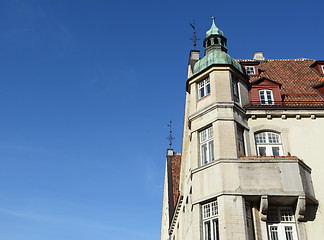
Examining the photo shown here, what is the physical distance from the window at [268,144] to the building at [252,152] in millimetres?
53

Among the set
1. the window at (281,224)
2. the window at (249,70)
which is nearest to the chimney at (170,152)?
the window at (249,70)

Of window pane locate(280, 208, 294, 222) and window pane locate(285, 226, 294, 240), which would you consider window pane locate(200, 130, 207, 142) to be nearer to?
window pane locate(280, 208, 294, 222)

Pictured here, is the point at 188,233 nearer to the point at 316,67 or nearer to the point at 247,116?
the point at 247,116

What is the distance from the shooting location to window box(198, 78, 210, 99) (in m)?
22.6

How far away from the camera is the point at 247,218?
17.9 meters

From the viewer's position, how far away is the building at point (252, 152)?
1811 cm

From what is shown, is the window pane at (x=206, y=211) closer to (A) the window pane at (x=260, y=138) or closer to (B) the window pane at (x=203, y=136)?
(B) the window pane at (x=203, y=136)

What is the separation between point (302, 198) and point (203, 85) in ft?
28.6

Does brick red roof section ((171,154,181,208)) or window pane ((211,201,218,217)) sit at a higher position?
brick red roof section ((171,154,181,208))

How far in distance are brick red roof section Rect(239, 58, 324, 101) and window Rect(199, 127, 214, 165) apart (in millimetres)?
5729

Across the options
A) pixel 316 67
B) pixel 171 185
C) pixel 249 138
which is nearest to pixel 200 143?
pixel 249 138

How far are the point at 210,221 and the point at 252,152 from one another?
4.58m

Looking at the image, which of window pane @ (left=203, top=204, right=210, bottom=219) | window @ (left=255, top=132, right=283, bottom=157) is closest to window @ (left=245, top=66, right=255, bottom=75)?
window @ (left=255, top=132, right=283, bottom=157)

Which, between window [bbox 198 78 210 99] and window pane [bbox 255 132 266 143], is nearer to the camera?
window pane [bbox 255 132 266 143]
